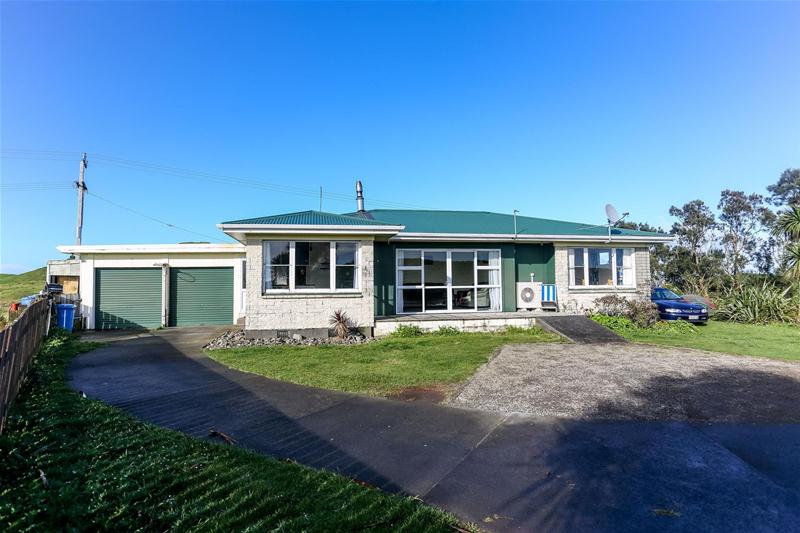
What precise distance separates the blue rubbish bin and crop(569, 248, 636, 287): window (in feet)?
61.0

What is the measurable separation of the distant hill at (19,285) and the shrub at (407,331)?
66.0 ft

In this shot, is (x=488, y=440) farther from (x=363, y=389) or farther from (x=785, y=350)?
(x=785, y=350)

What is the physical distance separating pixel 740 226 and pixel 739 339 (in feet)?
89.0

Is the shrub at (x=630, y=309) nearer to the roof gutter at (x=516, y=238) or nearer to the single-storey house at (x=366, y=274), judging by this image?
the single-storey house at (x=366, y=274)

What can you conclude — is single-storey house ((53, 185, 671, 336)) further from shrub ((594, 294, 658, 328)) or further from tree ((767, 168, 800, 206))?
tree ((767, 168, 800, 206))

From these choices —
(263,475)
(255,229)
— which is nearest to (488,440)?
(263,475)

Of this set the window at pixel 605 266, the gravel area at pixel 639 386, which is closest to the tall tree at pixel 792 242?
the window at pixel 605 266

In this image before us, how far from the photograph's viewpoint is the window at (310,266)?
1123cm

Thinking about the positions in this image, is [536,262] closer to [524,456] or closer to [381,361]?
[381,361]

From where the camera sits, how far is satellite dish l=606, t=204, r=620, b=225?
46.6ft

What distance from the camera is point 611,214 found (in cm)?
1430

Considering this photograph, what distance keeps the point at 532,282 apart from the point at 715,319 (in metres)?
9.40

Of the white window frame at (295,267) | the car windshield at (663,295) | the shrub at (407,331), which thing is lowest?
the shrub at (407,331)

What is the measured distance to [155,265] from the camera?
49.8 ft
